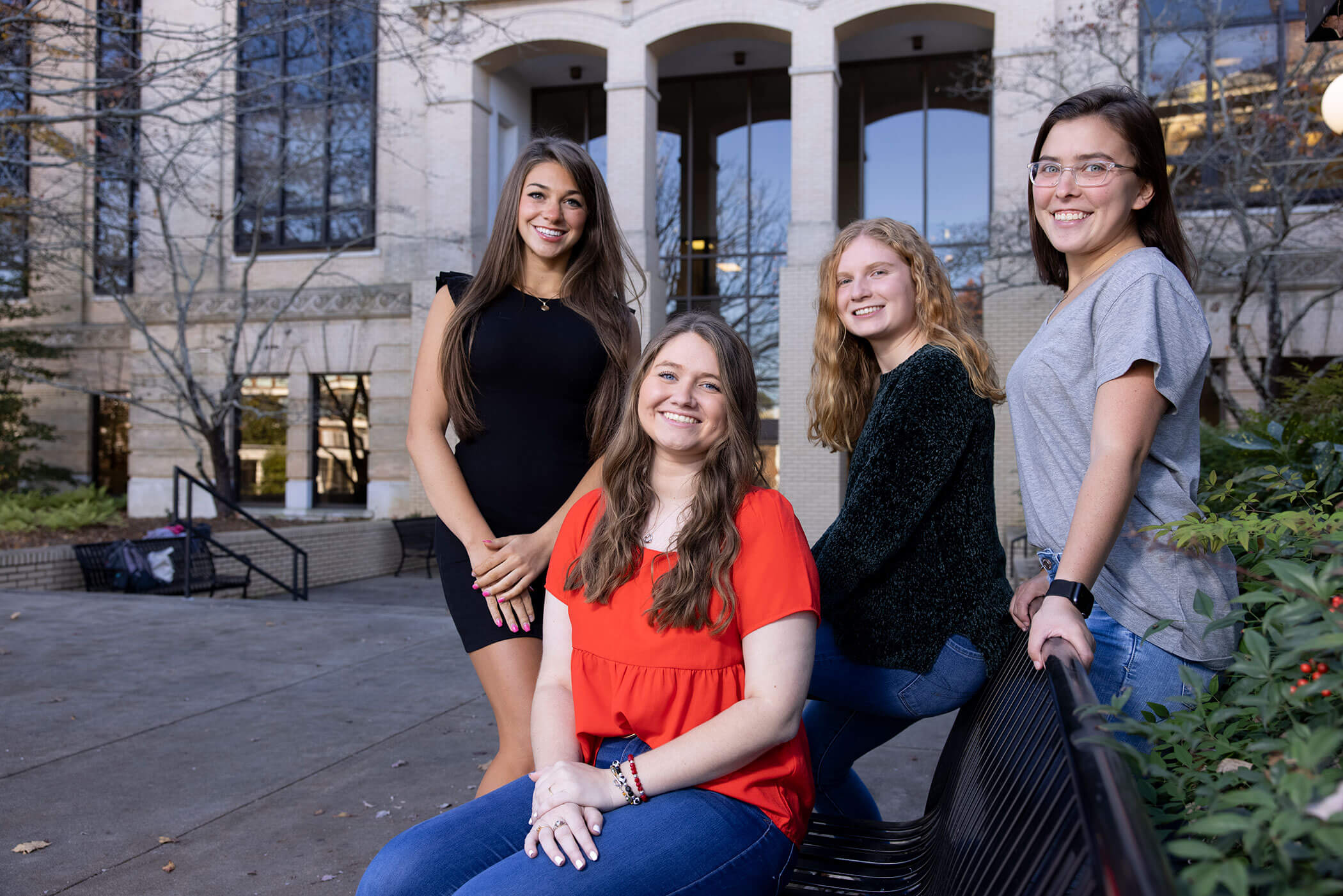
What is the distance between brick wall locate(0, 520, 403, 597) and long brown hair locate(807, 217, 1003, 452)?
1062 centimetres

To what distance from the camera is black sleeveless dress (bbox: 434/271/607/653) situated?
9.57 feet

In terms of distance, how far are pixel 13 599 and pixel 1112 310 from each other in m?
10.4

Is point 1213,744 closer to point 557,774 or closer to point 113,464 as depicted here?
point 557,774

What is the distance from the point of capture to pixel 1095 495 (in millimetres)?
1832

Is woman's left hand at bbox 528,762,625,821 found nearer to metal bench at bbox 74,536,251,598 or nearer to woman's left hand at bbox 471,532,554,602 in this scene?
woman's left hand at bbox 471,532,554,602

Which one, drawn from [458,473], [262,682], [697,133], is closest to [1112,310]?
[458,473]

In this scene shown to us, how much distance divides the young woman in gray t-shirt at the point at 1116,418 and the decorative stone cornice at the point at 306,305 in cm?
1987

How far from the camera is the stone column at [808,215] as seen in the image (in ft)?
60.5

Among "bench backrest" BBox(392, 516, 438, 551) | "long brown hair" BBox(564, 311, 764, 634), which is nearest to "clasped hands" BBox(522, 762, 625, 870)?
"long brown hair" BBox(564, 311, 764, 634)

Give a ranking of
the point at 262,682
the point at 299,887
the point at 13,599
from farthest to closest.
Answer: the point at 13,599 → the point at 262,682 → the point at 299,887

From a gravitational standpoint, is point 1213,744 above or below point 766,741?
above

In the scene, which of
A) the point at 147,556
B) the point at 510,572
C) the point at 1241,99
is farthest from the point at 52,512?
the point at 1241,99

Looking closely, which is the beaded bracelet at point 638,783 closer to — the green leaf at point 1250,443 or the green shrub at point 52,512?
the green leaf at point 1250,443

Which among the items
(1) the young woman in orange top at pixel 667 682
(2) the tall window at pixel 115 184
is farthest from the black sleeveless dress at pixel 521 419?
(2) the tall window at pixel 115 184
